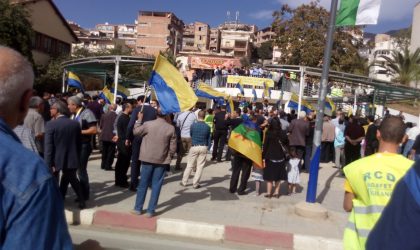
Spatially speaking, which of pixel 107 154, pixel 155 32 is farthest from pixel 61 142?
pixel 155 32

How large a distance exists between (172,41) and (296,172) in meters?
95.9

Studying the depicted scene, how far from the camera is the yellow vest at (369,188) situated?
9.56 ft

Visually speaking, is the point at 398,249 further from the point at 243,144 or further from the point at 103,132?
the point at 103,132

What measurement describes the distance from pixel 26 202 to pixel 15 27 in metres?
31.1

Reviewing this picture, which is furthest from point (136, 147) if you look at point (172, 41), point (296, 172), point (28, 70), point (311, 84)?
point (172, 41)

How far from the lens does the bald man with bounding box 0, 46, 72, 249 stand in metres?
1.39

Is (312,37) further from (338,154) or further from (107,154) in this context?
(107,154)

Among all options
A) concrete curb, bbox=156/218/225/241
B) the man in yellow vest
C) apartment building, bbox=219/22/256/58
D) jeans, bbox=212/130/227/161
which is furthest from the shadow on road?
apartment building, bbox=219/22/256/58

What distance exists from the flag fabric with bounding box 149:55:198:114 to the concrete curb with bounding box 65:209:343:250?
215cm

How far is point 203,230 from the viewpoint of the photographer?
6777 mm

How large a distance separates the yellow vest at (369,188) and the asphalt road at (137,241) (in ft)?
11.8

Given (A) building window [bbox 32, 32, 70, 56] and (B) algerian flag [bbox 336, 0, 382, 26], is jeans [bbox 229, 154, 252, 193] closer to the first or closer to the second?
(B) algerian flag [bbox 336, 0, 382, 26]

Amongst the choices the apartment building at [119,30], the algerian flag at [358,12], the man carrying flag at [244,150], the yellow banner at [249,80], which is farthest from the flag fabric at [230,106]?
the apartment building at [119,30]

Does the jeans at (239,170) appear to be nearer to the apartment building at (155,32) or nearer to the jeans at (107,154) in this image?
the jeans at (107,154)
